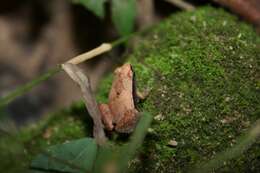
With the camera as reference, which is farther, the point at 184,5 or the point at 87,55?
the point at 184,5

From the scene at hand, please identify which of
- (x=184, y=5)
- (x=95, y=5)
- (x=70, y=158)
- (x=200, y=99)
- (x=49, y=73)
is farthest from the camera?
(x=184, y=5)

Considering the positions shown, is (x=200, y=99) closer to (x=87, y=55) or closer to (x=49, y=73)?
(x=87, y=55)

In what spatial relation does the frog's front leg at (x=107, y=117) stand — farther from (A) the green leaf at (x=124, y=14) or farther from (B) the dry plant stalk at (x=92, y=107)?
(A) the green leaf at (x=124, y=14)

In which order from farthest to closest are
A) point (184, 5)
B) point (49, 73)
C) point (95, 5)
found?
point (184, 5)
point (95, 5)
point (49, 73)

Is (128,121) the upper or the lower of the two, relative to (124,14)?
lower

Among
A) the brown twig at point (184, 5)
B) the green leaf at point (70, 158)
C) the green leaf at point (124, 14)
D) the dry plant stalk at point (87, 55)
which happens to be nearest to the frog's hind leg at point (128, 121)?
the green leaf at point (70, 158)

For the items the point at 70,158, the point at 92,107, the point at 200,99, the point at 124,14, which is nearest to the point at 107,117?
the point at 92,107

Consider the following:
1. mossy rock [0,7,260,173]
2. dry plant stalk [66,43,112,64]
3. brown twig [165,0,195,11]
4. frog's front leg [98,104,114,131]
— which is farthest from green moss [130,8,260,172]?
brown twig [165,0,195,11]

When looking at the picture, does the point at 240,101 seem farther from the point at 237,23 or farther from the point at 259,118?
the point at 237,23
